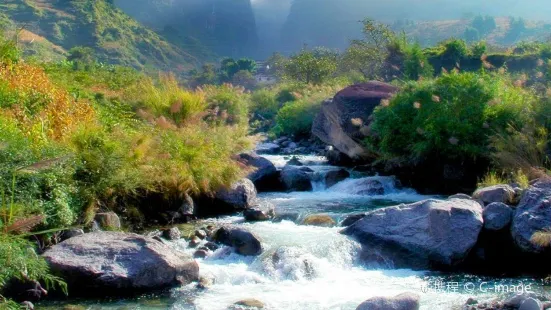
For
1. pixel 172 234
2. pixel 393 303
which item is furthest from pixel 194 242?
pixel 393 303

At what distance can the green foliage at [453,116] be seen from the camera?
52.5 feet

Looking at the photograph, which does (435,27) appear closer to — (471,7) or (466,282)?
(471,7)

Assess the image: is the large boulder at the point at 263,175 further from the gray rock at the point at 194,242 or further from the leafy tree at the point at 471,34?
the leafy tree at the point at 471,34

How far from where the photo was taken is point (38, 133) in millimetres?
10977

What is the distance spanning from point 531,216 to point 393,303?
4169 millimetres

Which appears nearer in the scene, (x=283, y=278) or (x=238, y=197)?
(x=283, y=278)

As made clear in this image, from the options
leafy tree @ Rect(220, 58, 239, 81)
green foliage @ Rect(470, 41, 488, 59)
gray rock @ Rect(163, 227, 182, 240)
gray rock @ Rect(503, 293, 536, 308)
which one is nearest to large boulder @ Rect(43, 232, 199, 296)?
gray rock @ Rect(163, 227, 182, 240)

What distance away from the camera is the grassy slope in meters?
96.3

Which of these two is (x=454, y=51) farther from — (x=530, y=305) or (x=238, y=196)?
(x=530, y=305)

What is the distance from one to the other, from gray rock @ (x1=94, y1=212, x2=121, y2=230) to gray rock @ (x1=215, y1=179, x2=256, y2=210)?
3.66 meters

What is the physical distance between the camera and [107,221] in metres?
10.8

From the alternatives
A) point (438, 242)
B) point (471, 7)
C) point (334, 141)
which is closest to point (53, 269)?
point (438, 242)

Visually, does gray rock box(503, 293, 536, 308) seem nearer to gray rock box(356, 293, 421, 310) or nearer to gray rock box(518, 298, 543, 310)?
gray rock box(518, 298, 543, 310)

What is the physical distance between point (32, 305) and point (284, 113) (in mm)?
23901
